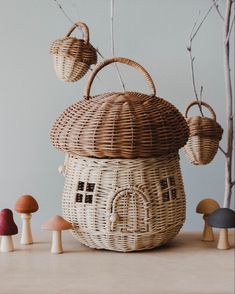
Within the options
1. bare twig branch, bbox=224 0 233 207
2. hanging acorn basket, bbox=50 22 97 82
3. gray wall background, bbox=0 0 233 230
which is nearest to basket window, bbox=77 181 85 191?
hanging acorn basket, bbox=50 22 97 82

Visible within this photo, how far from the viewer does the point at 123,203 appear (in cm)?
101

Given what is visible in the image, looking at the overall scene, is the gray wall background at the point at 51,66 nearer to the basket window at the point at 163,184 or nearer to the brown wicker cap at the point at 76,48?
the brown wicker cap at the point at 76,48

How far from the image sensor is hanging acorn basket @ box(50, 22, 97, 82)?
4.38 feet

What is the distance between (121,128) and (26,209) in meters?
0.29

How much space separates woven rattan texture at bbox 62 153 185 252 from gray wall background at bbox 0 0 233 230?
0.65 metres

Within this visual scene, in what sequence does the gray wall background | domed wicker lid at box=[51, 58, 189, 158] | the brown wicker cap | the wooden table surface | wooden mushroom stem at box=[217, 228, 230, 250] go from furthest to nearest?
the gray wall background → the brown wicker cap → wooden mushroom stem at box=[217, 228, 230, 250] → domed wicker lid at box=[51, 58, 189, 158] → the wooden table surface

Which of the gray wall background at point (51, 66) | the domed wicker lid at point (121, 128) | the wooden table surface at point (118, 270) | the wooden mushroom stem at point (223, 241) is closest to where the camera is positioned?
the wooden table surface at point (118, 270)

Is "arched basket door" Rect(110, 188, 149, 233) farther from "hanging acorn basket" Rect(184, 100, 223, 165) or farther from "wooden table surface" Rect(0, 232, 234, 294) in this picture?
"hanging acorn basket" Rect(184, 100, 223, 165)

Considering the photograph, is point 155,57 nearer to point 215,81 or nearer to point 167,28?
point 167,28

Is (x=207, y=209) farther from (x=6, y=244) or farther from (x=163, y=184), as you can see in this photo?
(x=6, y=244)

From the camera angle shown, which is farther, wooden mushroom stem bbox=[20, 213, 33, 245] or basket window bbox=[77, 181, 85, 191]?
wooden mushroom stem bbox=[20, 213, 33, 245]

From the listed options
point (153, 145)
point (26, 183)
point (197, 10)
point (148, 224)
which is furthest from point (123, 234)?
point (197, 10)

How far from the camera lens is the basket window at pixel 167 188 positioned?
1044 millimetres

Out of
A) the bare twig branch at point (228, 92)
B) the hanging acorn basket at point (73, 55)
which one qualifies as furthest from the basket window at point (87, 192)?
the bare twig branch at point (228, 92)
